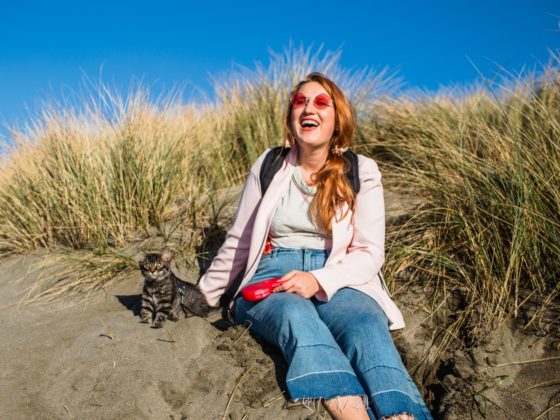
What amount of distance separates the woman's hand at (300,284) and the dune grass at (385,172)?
1.04m

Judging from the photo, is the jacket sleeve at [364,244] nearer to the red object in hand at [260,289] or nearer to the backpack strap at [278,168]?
the backpack strap at [278,168]

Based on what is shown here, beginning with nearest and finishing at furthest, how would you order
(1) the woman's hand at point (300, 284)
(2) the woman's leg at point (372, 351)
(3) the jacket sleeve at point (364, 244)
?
1. (2) the woman's leg at point (372, 351)
2. (1) the woman's hand at point (300, 284)
3. (3) the jacket sleeve at point (364, 244)

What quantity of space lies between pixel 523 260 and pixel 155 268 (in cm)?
261

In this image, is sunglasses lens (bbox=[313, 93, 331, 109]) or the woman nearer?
the woman

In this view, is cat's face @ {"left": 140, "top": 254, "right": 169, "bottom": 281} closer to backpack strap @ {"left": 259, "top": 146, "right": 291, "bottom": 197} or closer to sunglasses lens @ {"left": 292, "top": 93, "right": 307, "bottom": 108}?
backpack strap @ {"left": 259, "top": 146, "right": 291, "bottom": 197}

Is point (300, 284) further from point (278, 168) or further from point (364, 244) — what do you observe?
point (278, 168)

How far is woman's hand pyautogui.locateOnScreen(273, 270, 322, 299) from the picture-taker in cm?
312

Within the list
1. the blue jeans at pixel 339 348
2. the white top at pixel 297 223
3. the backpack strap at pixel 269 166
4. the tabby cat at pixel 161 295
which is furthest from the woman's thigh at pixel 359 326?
the tabby cat at pixel 161 295

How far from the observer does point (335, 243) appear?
3447mm

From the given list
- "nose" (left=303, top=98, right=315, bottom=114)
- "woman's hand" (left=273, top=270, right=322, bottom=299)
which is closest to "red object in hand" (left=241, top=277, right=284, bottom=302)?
"woman's hand" (left=273, top=270, right=322, bottom=299)

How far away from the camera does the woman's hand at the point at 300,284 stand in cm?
312

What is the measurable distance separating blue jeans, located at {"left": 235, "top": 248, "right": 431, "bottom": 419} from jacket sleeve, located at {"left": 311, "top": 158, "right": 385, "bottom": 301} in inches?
4.3

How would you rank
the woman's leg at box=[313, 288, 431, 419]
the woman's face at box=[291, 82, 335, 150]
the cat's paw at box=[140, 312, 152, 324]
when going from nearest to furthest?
1. the woman's leg at box=[313, 288, 431, 419]
2. the woman's face at box=[291, 82, 335, 150]
3. the cat's paw at box=[140, 312, 152, 324]

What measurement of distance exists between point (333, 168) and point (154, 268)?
1.47m
